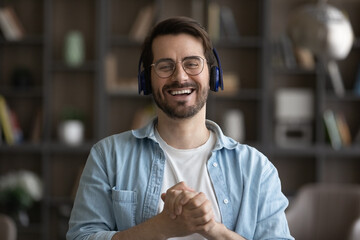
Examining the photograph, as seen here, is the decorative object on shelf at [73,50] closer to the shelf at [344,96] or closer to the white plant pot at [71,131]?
the white plant pot at [71,131]

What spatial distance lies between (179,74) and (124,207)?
0.39m

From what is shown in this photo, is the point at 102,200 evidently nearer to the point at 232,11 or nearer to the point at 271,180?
the point at 271,180

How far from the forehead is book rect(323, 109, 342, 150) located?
3256mm

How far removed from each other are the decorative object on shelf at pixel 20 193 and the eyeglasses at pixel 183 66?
309cm

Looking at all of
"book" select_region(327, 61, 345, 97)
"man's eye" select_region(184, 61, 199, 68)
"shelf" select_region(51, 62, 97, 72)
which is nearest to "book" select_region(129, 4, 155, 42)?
"shelf" select_region(51, 62, 97, 72)

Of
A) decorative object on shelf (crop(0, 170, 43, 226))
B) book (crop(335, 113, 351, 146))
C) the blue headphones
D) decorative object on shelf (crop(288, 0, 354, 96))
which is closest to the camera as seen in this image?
the blue headphones

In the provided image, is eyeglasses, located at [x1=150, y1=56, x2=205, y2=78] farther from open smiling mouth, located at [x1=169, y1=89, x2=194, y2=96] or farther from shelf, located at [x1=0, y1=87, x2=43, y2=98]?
shelf, located at [x1=0, y1=87, x2=43, y2=98]

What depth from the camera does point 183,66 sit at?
1611mm

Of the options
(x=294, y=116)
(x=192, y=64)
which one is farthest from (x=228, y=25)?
(x=192, y=64)

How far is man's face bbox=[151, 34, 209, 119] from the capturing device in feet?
5.24

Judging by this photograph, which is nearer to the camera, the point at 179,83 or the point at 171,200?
the point at 171,200

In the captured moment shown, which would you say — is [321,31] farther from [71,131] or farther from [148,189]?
[71,131]

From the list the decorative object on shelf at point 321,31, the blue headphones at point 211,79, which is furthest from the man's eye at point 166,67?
the decorative object on shelf at point 321,31

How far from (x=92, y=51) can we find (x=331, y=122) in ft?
6.76
